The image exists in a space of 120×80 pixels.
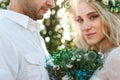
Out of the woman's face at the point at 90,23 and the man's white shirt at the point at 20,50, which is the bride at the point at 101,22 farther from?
the man's white shirt at the point at 20,50

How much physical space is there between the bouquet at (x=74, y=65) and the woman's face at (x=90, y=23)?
17 cm

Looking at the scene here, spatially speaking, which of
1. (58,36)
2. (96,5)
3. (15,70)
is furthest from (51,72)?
(58,36)

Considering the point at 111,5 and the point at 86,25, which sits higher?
the point at 111,5

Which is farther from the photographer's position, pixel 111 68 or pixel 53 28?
pixel 53 28

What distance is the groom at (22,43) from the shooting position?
13.0 feet

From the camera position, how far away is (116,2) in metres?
4.43

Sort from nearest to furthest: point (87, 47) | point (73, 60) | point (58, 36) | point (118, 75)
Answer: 1. point (118, 75)
2. point (73, 60)
3. point (87, 47)
4. point (58, 36)

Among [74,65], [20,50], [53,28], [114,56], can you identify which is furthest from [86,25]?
[53,28]

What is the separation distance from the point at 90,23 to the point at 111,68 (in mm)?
578

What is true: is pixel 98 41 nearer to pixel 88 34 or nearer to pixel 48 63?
pixel 88 34

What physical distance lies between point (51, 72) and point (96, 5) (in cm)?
71

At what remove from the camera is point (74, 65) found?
13.8ft

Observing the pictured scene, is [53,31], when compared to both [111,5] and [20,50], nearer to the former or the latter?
[111,5]

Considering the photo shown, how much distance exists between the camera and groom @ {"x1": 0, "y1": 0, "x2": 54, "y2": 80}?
13.0 ft
